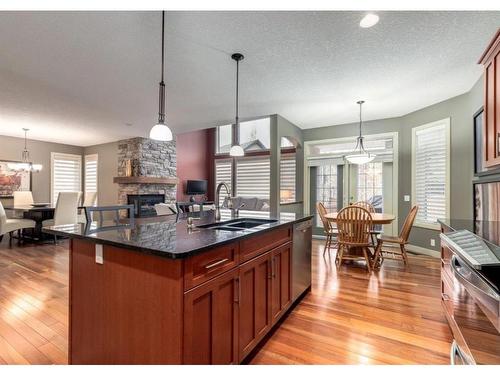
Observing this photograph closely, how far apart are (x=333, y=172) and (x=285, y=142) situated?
2289 millimetres

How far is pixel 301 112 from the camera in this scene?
4719 mm

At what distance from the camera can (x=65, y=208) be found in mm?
5156

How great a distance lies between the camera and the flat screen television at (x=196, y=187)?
8.53m

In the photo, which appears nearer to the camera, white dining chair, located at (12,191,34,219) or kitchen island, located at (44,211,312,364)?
kitchen island, located at (44,211,312,364)

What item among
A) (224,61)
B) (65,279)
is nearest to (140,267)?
(224,61)

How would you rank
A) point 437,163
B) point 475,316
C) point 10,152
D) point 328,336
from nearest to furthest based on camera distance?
1. point 475,316
2. point 328,336
3. point 437,163
4. point 10,152

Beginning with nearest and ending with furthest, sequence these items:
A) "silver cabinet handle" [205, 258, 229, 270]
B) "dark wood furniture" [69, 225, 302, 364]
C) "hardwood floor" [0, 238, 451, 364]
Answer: "dark wood furniture" [69, 225, 302, 364] < "silver cabinet handle" [205, 258, 229, 270] < "hardwood floor" [0, 238, 451, 364]

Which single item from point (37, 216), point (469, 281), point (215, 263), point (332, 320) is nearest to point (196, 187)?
point (37, 216)

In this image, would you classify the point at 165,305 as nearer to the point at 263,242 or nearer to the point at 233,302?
the point at 233,302

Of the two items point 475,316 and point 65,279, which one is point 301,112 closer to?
point 475,316

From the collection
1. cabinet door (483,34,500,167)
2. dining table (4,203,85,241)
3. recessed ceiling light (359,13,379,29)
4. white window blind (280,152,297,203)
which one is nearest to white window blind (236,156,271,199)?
white window blind (280,152,297,203)

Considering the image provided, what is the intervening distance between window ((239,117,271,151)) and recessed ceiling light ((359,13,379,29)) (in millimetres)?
6266

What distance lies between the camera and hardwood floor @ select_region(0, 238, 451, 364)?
1.79m

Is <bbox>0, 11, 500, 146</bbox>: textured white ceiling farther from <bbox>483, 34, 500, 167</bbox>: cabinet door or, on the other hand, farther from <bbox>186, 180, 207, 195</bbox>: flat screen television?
<bbox>186, 180, 207, 195</bbox>: flat screen television
